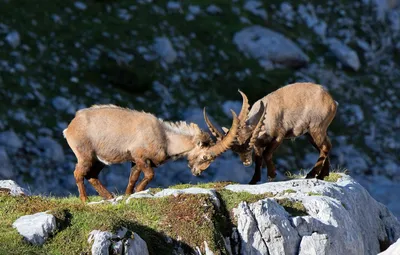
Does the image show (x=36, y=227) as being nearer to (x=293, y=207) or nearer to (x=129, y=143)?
(x=129, y=143)

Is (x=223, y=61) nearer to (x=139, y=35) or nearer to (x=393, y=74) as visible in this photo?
(x=139, y=35)

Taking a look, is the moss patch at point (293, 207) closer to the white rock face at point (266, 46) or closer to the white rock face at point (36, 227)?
the white rock face at point (36, 227)

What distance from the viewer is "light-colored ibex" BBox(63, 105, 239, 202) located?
1831cm

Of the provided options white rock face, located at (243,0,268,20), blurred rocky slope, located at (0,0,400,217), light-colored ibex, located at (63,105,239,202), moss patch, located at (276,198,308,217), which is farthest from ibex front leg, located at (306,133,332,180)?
white rock face, located at (243,0,268,20)

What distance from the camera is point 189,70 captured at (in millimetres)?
41594

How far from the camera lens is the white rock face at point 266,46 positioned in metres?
44.0

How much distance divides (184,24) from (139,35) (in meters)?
3.35

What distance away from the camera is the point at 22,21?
124 ft

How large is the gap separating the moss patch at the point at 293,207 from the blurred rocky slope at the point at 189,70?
16.0 meters

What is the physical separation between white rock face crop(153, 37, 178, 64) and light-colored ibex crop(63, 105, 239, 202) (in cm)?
2259

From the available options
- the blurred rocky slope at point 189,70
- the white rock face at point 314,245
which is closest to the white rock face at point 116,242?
the white rock face at point 314,245

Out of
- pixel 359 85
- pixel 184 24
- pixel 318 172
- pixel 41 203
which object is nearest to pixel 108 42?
pixel 184 24

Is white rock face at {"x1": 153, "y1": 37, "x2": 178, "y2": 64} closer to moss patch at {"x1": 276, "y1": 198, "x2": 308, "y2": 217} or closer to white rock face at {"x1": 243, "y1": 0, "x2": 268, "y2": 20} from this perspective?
white rock face at {"x1": 243, "y1": 0, "x2": 268, "y2": 20}

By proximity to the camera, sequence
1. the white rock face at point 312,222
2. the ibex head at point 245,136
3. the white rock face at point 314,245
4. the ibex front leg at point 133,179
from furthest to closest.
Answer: the ibex front leg at point 133,179, the ibex head at point 245,136, the white rock face at point 314,245, the white rock face at point 312,222
